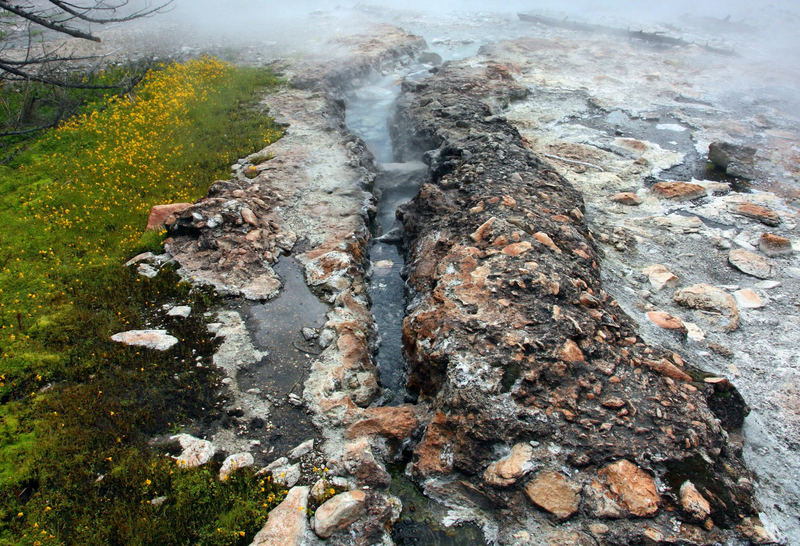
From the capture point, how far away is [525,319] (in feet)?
17.1

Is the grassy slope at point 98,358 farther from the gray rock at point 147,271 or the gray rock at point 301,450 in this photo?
the gray rock at point 301,450

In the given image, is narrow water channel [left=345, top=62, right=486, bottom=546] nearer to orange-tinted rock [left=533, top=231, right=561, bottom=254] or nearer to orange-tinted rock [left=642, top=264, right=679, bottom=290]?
orange-tinted rock [left=533, top=231, right=561, bottom=254]

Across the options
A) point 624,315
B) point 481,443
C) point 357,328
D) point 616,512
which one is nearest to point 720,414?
point 624,315

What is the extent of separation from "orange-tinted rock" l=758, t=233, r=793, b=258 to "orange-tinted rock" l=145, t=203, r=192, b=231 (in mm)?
9456

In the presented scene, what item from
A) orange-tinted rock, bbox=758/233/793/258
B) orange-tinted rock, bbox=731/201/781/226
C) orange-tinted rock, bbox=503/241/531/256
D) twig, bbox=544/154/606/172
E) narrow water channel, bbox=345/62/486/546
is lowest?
narrow water channel, bbox=345/62/486/546

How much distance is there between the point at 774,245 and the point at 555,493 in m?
6.49

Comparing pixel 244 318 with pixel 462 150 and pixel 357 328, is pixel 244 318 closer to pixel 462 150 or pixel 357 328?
pixel 357 328

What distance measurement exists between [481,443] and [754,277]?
563cm

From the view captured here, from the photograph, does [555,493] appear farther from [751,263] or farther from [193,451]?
[751,263]

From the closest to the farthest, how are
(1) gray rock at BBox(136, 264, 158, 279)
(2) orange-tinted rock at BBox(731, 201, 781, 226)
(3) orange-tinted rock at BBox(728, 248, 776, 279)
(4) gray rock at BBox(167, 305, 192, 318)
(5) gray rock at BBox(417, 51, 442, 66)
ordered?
1. (4) gray rock at BBox(167, 305, 192, 318)
2. (1) gray rock at BBox(136, 264, 158, 279)
3. (3) orange-tinted rock at BBox(728, 248, 776, 279)
4. (2) orange-tinted rock at BBox(731, 201, 781, 226)
5. (5) gray rock at BBox(417, 51, 442, 66)

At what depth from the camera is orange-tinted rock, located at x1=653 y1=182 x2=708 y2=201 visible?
920cm

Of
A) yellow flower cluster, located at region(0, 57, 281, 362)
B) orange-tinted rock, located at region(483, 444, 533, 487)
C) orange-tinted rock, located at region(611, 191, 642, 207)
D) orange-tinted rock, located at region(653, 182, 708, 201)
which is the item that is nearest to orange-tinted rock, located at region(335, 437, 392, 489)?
orange-tinted rock, located at region(483, 444, 533, 487)

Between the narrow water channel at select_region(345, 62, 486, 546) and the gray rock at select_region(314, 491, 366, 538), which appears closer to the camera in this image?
the gray rock at select_region(314, 491, 366, 538)

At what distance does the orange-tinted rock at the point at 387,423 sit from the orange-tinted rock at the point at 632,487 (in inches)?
74.6
